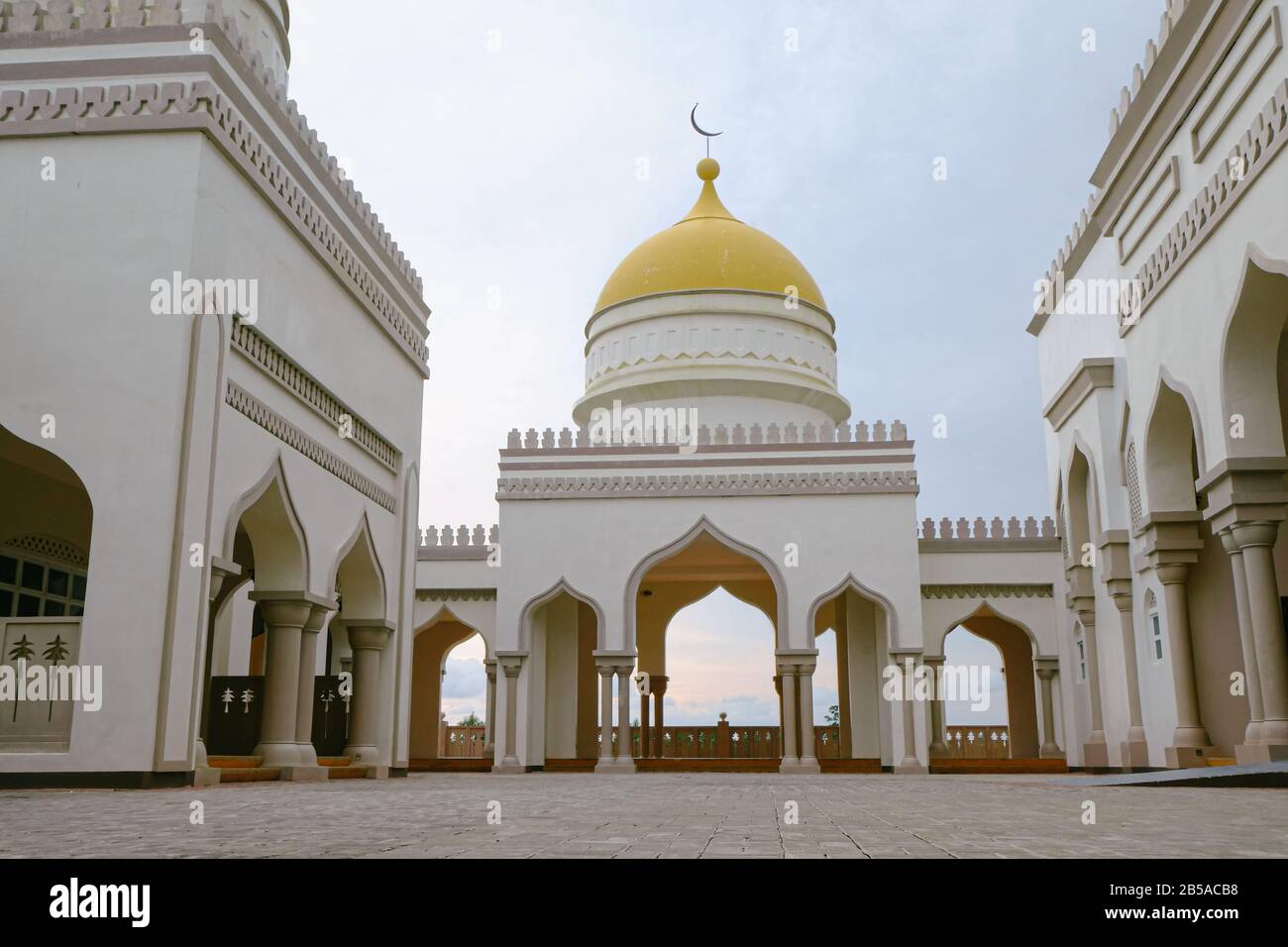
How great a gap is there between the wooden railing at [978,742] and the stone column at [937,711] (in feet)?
10.4

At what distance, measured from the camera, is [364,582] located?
13.1 meters

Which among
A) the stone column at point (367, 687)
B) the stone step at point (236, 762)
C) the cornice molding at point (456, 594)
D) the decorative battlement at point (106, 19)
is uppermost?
the decorative battlement at point (106, 19)

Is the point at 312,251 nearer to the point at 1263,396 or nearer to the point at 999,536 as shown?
the point at 1263,396

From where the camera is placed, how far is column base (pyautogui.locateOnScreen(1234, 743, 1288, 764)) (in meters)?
9.70

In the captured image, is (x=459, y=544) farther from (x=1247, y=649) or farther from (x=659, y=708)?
(x=1247, y=649)

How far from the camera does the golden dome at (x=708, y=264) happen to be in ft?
75.1

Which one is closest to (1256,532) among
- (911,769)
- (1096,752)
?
(1096,752)

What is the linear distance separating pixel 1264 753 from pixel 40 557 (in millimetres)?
11785

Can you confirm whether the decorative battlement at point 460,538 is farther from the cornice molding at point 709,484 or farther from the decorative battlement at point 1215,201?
the decorative battlement at point 1215,201

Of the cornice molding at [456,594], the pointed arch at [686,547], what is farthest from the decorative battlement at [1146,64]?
the cornice molding at [456,594]

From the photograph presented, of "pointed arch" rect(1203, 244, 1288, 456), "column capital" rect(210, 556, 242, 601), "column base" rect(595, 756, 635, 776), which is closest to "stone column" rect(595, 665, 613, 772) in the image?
"column base" rect(595, 756, 635, 776)

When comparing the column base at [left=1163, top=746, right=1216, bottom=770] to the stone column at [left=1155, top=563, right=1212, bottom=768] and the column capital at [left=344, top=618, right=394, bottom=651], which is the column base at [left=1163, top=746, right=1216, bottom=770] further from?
the column capital at [left=344, top=618, right=394, bottom=651]

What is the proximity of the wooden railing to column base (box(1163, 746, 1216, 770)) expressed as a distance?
10.7 meters

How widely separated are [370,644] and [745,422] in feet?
34.3
